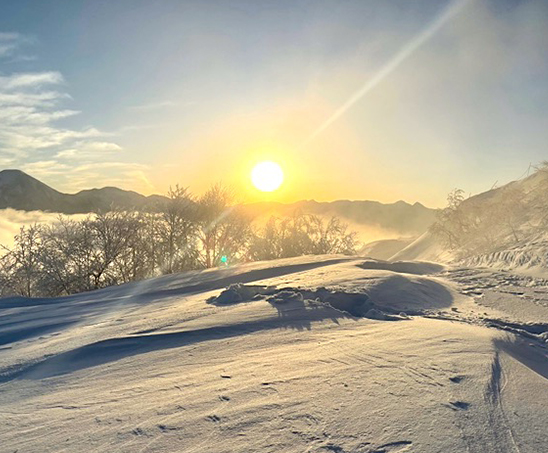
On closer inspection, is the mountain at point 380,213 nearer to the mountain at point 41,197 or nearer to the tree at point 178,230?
the mountain at point 41,197

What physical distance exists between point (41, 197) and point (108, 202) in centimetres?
1731

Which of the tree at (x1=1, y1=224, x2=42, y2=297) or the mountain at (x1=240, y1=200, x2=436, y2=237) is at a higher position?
the mountain at (x1=240, y1=200, x2=436, y2=237)

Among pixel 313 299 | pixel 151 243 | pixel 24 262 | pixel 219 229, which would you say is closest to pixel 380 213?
pixel 219 229

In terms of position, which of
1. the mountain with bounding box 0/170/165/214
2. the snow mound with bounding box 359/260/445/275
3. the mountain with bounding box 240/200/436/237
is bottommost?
the snow mound with bounding box 359/260/445/275

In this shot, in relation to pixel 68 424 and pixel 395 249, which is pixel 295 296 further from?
pixel 395 249

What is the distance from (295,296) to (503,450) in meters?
2.99

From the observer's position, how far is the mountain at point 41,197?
275 ft

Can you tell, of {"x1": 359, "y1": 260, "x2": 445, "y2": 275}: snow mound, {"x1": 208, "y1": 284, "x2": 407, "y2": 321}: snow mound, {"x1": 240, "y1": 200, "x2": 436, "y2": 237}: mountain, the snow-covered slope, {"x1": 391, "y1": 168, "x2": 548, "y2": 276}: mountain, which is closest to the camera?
the snow-covered slope

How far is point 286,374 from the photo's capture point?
2471 mm

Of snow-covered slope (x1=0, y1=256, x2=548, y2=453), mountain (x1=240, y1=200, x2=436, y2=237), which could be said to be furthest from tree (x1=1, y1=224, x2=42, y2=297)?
mountain (x1=240, y1=200, x2=436, y2=237)

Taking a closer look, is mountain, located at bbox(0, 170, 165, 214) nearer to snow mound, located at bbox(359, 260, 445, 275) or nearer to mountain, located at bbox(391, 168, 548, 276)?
mountain, located at bbox(391, 168, 548, 276)

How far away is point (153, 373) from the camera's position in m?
2.71

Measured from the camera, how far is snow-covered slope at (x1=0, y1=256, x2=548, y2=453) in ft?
5.92

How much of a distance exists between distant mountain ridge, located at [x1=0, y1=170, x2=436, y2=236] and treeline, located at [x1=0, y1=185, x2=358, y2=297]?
200ft
